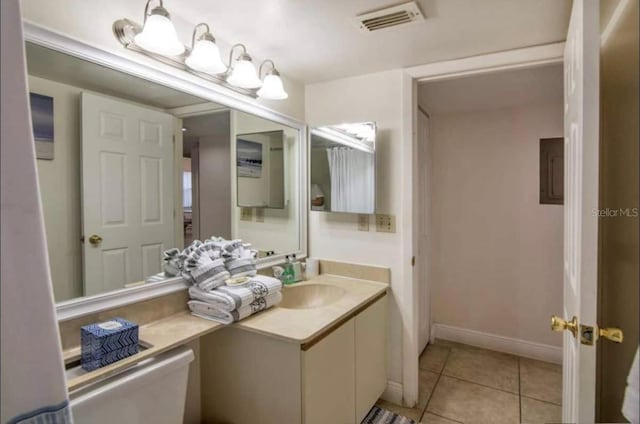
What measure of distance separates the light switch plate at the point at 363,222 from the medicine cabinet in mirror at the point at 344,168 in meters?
0.09

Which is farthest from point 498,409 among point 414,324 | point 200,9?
point 200,9

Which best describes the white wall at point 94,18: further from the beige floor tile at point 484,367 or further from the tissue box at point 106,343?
the beige floor tile at point 484,367

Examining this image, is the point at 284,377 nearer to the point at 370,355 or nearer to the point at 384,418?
the point at 370,355

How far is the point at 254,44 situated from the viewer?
1.77 meters

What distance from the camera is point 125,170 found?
4.44 feet

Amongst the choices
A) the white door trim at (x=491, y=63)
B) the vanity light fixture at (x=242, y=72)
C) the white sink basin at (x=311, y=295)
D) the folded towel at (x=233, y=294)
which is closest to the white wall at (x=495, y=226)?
the white door trim at (x=491, y=63)

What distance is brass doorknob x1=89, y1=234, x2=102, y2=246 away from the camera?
1.26 meters

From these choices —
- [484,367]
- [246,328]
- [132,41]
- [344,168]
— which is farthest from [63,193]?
[484,367]

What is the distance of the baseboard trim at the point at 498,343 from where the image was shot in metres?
2.68

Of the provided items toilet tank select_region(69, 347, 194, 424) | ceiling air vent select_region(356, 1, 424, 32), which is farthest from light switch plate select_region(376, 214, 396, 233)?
toilet tank select_region(69, 347, 194, 424)

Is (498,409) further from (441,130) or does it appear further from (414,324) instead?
(441,130)

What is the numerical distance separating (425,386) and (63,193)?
2342 mm

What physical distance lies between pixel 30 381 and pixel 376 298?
5.34ft

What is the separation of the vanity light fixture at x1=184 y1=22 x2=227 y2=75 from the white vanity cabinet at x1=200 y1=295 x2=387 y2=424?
3.80 ft
